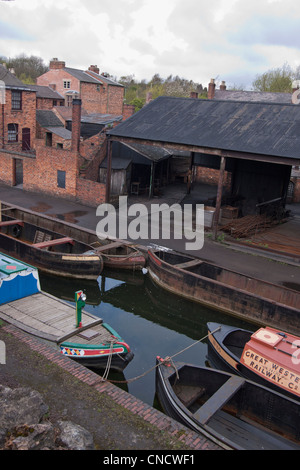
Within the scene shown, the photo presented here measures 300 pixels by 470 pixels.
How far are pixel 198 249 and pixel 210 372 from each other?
9.56 metres

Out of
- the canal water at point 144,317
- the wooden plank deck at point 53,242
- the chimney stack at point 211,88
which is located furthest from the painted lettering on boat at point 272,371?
the chimney stack at point 211,88

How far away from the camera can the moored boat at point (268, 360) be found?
8672mm

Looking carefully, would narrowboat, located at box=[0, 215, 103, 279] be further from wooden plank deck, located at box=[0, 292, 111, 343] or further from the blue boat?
wooden plank deck, located at box=[0, 292, 111, 343]

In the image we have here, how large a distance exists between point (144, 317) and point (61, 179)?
46.7 ft

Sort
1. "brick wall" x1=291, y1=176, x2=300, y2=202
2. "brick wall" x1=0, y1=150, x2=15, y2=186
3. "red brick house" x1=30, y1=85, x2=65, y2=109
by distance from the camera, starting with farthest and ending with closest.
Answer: "red brick house" x1=30, y1=85, x2=65, y2=109 < "brick wall" x1=291, y1=176, x2=300, y2=202 < "brick wall" x1=0, y1=150, x2=15, y2=186

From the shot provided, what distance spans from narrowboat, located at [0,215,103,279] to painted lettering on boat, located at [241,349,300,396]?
746 cm

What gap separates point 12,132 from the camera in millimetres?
33094

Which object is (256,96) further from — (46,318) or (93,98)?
(46,318)

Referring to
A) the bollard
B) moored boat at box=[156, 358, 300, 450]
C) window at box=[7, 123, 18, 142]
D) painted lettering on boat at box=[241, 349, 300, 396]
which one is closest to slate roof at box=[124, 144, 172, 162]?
window at box=[7, 123, 18, 142]

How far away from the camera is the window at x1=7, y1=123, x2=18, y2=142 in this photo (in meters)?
32.8

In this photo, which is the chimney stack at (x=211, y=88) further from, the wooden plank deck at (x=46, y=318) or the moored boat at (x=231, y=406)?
the moored boat at (x=231, y=406)

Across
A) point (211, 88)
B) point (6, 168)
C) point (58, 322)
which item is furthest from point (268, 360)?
point (211, 88)
